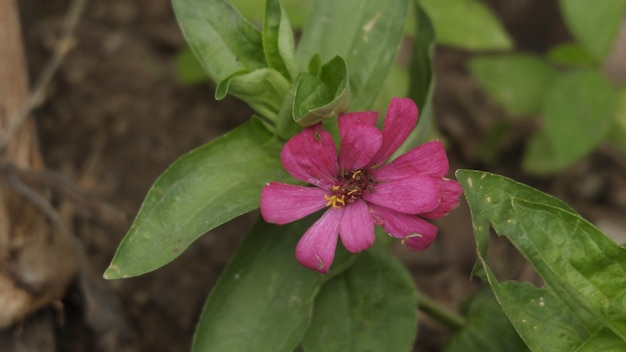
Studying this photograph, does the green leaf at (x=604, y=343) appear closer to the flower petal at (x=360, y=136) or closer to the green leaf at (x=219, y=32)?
the flower petal at (x=360, y=136)

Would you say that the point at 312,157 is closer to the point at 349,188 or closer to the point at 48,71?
the point at 349,188

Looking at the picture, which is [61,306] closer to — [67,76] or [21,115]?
[21,115]

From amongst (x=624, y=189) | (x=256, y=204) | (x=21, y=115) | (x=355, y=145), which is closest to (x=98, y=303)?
(x=21, y=115)

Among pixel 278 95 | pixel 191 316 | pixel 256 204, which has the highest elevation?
pixel 278 95

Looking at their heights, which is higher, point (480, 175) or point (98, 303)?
point (480, 175)

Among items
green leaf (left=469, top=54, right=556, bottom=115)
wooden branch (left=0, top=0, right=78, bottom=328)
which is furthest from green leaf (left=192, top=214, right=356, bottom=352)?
green leaf (left=469, top=54, right=556, bottom=115)

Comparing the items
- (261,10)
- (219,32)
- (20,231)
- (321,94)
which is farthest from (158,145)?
(321,94)
